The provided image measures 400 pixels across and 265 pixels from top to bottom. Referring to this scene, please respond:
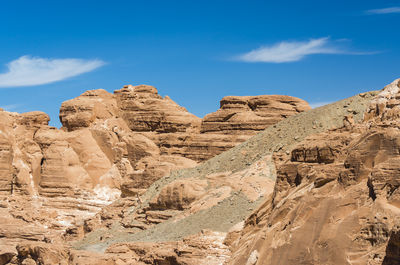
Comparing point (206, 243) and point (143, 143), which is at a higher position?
point (143, 143)

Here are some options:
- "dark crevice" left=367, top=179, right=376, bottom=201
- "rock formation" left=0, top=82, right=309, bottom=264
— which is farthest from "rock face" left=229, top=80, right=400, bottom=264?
"rock formation" left=0, top=82, right=309, bottom=264

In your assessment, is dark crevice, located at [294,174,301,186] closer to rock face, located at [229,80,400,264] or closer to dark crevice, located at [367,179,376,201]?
rock face, located at [229,80,400,264]

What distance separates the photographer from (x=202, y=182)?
28781 millimetres

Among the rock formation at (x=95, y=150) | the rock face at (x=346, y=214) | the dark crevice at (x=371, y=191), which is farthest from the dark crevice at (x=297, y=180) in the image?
the rock formation at (x=95, y=150)

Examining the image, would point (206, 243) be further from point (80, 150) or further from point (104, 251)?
point (80, 150)

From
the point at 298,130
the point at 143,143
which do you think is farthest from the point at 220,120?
the point at 298,130

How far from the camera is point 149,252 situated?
21.4 meters

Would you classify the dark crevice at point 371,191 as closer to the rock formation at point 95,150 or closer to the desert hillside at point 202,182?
the desert hillside at point 202,182

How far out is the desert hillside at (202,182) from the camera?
1095 cm

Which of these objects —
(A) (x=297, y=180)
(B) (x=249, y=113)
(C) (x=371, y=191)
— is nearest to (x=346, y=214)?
(C) (x=371, y=191)

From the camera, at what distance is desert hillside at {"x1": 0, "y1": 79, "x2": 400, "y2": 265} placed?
10953 mm

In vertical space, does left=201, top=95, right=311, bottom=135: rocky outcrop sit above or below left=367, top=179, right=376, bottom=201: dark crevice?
above

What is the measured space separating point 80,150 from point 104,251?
82.0 feet

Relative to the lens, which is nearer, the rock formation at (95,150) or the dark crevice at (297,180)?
the dark crevice at (297,180)
